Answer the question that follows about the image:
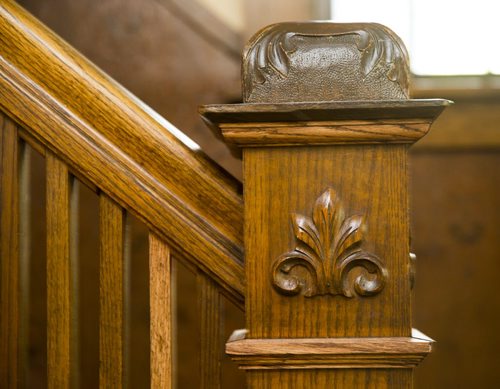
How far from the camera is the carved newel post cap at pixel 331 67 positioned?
572mm

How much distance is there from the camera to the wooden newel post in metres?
0.57

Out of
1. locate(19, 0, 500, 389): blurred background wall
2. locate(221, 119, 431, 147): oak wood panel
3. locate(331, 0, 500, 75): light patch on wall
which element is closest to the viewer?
locate(221, 119, 431, 147): oak wood panel

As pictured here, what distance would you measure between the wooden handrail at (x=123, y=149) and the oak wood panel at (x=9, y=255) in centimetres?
3

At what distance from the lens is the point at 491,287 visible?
2.34 m

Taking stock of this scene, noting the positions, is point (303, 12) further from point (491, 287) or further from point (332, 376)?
point (332, 376)

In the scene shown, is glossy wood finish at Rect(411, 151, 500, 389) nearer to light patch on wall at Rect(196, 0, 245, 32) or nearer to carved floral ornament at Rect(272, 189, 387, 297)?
light patch on wall at Rect(196, 0, 245, 32)

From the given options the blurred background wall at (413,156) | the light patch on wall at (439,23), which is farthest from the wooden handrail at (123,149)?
the light patch on wall at (439,23)

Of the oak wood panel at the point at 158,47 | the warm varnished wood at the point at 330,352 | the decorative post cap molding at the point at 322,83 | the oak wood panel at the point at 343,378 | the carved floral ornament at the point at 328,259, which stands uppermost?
the oak wood panel at the point at 158,47

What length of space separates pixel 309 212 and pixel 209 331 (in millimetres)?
152

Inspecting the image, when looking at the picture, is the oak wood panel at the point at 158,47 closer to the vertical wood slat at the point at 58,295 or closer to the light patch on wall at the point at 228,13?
the light patch on wall at the point at 228,13

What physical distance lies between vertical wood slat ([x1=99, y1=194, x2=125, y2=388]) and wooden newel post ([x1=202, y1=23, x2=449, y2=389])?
4.9 inches

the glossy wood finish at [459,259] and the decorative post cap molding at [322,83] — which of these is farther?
the glossy wood finish at [459,259]

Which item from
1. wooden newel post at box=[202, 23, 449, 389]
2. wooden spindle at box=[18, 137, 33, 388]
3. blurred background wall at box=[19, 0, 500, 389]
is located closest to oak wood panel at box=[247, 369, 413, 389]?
wooden newel post at box=[202, 23, 449, 389]

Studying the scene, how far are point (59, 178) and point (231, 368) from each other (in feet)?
5.54
